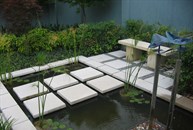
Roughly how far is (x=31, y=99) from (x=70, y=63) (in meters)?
1.75

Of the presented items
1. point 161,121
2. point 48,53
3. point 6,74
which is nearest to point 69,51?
point 48,53

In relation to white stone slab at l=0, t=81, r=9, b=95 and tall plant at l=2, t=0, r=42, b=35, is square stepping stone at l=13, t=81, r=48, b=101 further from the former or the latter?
tall plant at l=2, t=0, r=42, b=35

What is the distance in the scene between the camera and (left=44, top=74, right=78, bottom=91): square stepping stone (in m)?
3.79

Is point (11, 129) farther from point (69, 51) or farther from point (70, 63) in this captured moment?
point (69, 51)

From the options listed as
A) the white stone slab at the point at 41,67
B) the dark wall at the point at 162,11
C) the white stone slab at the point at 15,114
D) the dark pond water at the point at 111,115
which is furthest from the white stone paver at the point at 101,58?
the white stone slab at the point at 15,114

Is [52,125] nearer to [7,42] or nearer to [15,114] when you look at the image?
[15,114]

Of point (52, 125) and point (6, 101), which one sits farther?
point (6, 101)

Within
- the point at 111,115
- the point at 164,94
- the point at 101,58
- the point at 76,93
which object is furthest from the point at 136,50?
the point at 111,115

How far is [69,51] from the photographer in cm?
548

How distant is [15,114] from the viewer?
2.92m

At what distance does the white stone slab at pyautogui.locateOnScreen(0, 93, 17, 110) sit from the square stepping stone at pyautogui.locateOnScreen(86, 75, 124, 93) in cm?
134

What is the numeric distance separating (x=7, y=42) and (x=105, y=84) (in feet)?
8.77

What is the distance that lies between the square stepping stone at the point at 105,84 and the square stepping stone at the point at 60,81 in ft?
1.11

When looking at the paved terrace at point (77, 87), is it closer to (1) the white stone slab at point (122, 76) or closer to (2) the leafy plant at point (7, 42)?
(1) the white stone slab at point (122, 76)
